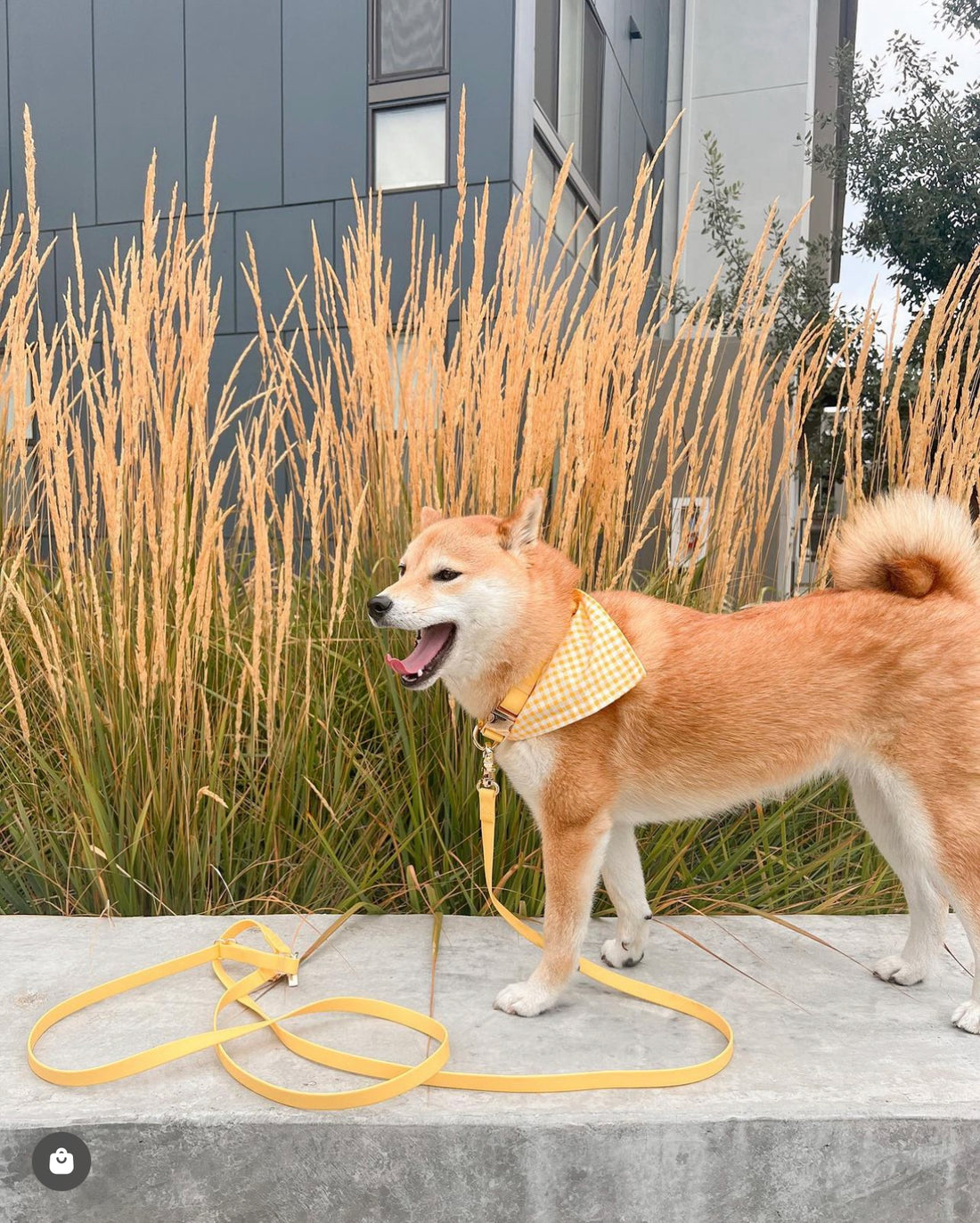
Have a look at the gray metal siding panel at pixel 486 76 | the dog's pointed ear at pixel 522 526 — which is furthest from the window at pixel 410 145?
the dog's pointed ear at pixel 522 526

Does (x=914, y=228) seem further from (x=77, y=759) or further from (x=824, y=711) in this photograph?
(x=77, y=759)

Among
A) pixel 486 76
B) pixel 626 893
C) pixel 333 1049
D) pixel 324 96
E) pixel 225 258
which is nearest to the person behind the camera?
pixel 333 1049

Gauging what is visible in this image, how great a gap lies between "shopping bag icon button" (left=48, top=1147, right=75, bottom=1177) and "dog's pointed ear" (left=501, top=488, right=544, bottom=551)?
1343 mm

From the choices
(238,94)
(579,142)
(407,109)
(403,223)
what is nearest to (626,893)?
(403,223)

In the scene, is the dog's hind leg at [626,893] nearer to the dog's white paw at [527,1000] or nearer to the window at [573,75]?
the dog's white paw at [527,1000]

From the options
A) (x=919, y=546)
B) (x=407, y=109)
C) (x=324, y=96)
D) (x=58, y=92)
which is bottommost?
(x=919, y=546)

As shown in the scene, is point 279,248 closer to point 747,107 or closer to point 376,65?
point 376,65

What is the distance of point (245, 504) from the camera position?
8.71 feet

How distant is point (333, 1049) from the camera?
165 cm

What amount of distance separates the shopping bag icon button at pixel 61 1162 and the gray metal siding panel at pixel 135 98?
28.0 feet

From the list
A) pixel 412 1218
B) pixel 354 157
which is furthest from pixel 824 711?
pixel 354 157

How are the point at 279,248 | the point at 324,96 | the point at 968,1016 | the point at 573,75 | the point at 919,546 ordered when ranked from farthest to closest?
the point at 573,75 → the point at 279,248 → the point at 324,96 → the point at 919,546 → the point at 968,1016

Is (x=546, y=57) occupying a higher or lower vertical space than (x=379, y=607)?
higher

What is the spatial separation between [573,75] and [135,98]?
4.21 m
